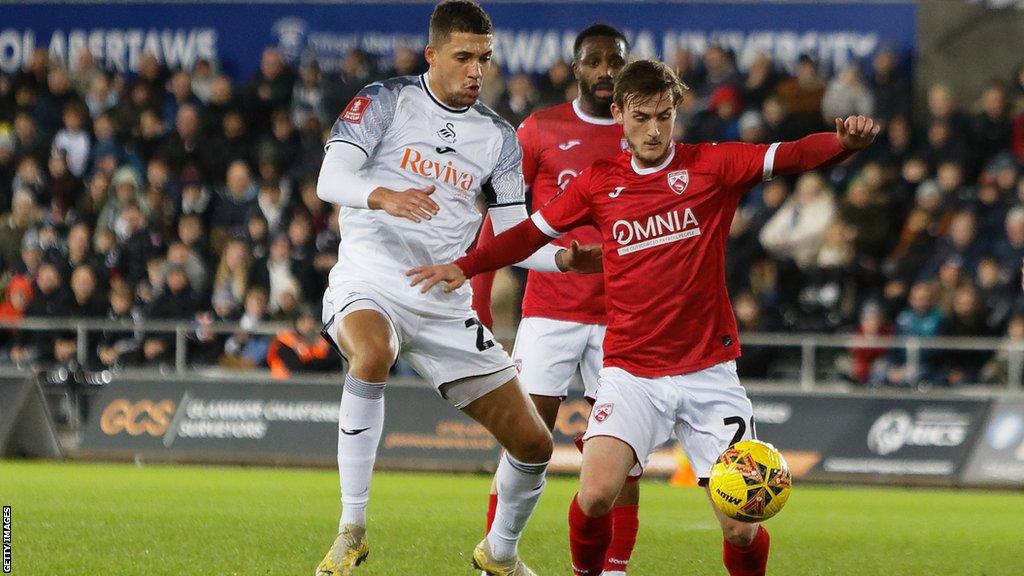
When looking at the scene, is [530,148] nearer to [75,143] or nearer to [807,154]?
[807,154]

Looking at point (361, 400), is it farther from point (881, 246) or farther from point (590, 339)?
point (881, 246)

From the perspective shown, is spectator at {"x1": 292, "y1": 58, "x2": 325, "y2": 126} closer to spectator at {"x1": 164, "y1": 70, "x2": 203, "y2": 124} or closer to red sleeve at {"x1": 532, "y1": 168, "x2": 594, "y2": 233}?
spectator at {"x1": 164, "y1": 70, "x2": 203, "y2": 124}

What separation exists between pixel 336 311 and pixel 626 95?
5.35 feet

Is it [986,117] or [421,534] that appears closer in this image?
[421,534]

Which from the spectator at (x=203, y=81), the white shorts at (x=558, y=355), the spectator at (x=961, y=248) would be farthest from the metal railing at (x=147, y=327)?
the white shorts at (x=558, y=355)

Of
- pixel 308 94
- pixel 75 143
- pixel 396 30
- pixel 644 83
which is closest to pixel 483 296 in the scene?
pixel 644 83

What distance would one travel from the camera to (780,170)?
651 centimetres

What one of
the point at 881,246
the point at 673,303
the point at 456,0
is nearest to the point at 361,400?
the point at 673,303

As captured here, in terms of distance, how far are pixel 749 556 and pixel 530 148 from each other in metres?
2.71

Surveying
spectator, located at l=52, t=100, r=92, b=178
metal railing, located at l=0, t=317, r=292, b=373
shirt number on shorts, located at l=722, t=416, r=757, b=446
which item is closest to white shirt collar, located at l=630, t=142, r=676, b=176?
shirt number on shorts, located at l=722, t=416, r=757, b=446

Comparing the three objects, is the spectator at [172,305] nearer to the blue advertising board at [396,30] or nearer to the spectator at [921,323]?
the blue advertising board at [396,30]

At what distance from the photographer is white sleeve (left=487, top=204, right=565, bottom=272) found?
7.39 meters

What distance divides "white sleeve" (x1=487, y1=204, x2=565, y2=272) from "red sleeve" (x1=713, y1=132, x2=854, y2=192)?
1.04 meters

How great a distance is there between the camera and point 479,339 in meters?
7.31
